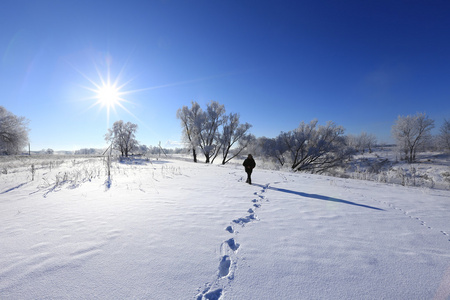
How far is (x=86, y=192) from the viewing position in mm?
5250

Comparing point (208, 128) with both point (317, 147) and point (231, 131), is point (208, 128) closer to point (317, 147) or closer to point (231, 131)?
point (231, 131)

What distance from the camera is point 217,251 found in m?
2.31

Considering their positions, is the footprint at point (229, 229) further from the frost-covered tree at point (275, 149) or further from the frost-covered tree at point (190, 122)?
the frost-covered tree at point (275, 149)

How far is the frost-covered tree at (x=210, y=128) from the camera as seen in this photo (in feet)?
78.5

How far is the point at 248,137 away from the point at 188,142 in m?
9.26

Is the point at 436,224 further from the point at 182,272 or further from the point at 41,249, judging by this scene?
the point at 41,249

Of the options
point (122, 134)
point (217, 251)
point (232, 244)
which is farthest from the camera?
point (122, 134)

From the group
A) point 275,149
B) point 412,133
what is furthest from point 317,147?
point 412,133

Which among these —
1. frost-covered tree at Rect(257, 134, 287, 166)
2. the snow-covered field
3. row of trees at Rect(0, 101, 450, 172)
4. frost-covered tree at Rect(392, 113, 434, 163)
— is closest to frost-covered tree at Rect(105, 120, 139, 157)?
row of trees at Rect(0, 101, 450, 172)

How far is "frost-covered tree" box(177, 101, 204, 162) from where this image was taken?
2383 centimetres

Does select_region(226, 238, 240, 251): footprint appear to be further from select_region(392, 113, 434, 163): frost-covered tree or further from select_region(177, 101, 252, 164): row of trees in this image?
select_region(392, 113, 434, 163): frost-covered tree

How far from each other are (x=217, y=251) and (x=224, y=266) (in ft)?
0.97

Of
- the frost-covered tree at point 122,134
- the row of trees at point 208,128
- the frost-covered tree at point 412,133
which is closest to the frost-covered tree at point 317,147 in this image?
the row of trees at point 208,128

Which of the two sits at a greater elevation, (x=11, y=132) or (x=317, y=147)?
(x=11, y=132)
